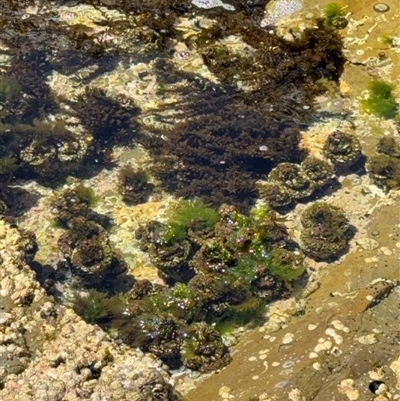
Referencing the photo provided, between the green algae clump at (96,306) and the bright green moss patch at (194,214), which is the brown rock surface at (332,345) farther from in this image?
the bright green moss patch at (194,214)

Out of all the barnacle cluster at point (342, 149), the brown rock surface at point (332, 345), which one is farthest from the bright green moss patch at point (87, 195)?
the barnacle cluster at point (342, 149)

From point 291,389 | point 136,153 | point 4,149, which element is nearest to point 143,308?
point 291,389

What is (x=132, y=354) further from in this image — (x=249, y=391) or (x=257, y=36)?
(x=257, y=36)

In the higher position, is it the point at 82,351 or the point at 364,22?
the point at 364,22

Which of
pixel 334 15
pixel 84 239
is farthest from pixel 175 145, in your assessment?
pixel 334 15

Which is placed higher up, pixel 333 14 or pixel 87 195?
pixel 333 14

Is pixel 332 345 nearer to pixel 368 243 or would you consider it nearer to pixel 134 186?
pixel 368 243

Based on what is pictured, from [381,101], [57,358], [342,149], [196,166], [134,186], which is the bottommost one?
[134,186]
